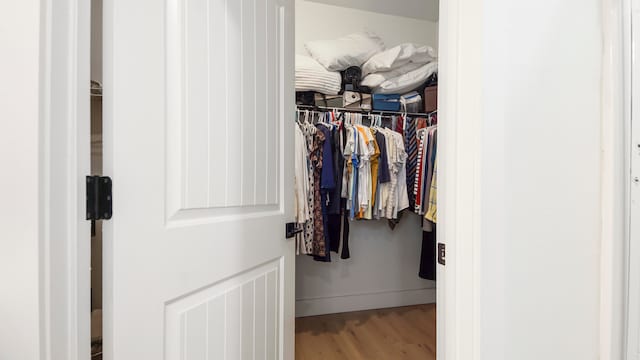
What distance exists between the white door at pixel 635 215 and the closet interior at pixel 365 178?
1.11 meters

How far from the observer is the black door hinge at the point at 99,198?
0.59 metres

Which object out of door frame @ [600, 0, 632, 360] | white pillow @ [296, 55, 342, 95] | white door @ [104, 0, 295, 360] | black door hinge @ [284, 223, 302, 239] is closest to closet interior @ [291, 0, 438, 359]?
white pillow @ [296, 55, 342, 95]

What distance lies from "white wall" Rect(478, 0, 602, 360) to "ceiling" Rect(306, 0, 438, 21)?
6.11ft

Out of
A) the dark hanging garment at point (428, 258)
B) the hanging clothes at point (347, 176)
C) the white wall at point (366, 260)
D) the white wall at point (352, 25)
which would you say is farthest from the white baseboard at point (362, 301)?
Answer: the white wall at point (352, 25)

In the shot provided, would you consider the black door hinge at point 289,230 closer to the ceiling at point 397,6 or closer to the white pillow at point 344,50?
the white pillow at point 344,50

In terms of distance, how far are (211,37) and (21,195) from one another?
0.55 meters

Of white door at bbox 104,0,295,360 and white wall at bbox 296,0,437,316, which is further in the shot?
white wall at bbox 296,0,437,316

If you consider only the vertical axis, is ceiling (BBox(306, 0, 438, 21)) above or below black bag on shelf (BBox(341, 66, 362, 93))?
above

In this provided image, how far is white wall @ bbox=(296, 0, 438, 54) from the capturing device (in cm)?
228

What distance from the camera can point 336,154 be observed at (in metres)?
1.99

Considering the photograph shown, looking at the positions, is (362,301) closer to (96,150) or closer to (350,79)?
(350,79)

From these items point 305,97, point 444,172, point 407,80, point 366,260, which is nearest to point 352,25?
point 407,80

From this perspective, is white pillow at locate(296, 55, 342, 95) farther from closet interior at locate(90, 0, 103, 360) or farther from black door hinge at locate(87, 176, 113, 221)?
black door hinge at locate(87, 176, 113, 221)

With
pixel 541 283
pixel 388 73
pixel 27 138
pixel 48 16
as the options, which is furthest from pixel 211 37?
pixel 388 73
